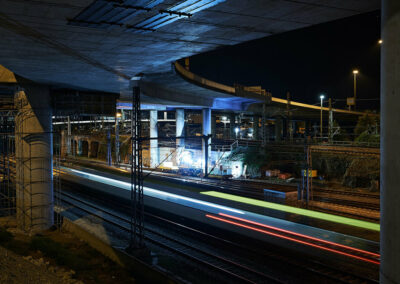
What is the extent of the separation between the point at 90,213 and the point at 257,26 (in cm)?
1289

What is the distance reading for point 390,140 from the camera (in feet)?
9.32

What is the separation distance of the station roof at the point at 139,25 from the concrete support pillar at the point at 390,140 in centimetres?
190

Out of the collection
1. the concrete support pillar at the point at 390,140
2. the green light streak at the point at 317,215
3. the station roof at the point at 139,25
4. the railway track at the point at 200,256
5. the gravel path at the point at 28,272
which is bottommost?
the railway track at the point at 200,256

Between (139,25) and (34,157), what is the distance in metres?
8.94

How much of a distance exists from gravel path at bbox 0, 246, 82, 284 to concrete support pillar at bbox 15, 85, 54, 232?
3.42 meters

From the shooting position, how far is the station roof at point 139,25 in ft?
15.6

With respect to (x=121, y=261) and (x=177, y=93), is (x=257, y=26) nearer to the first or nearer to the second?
(x=121, y=261)

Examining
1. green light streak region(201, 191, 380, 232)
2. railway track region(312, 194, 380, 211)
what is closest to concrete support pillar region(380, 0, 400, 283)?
green light streak region(201, 191, 380, 232)

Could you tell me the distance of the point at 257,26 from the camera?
18.9 feet

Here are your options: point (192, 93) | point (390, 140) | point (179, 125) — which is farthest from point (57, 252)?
point (179, 125)

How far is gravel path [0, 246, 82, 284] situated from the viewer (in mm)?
7594

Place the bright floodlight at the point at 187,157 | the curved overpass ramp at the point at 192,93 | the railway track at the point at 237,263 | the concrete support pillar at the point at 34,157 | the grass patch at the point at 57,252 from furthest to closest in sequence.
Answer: the bright floodlight at the point at 187,157, the curved overpass ramp at the point at 192,93, the concrete support pillar at the point at 34,157, the grass patch at the point at 57,252, the railway track at the point at 237,263

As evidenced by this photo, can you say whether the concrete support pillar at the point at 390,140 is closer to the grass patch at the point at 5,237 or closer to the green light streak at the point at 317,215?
the green light streak at the point at 317,215

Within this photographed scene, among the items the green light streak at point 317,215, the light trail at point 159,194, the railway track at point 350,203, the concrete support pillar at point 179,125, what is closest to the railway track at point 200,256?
the light trail at point 159,194
